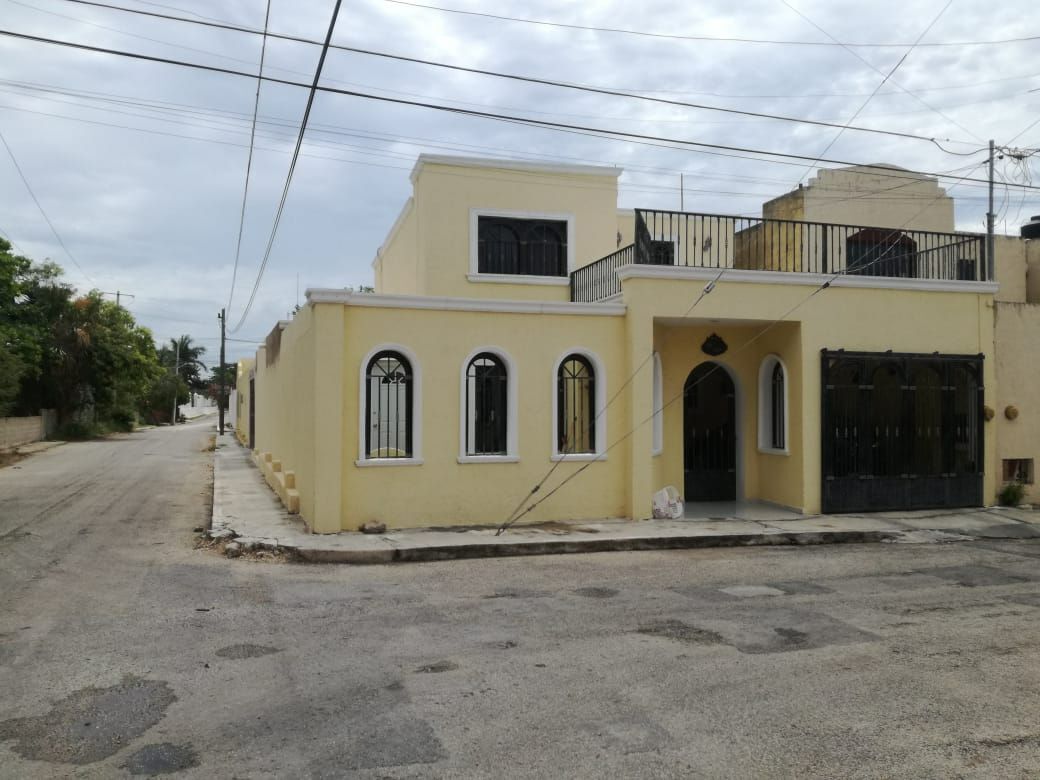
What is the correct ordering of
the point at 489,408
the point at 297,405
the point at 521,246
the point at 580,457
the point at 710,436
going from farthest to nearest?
the point at 521,246
the point at 710,436
the point at 297,405
the point at 580,457
the point at 489,408

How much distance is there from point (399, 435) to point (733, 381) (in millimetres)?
6351

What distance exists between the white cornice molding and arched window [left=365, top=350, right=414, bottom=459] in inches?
148

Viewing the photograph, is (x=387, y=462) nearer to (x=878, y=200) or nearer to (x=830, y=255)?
(x=830, y=255)

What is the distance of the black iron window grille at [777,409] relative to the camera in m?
14.7

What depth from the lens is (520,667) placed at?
5.86m

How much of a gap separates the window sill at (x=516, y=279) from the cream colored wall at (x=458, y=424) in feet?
15.6

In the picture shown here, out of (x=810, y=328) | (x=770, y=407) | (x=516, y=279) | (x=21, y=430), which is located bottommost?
(x=21, y=430)

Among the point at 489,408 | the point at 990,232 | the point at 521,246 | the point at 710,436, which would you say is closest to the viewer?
the point at 489,408

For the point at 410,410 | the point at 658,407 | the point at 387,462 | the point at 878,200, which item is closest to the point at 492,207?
the point at 658,407

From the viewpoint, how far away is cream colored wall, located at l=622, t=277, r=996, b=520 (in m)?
12.9

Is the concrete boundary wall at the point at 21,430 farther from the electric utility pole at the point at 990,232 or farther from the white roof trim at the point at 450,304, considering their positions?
the electric utility pole at the point at 990,232

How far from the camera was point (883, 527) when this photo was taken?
12531 mm

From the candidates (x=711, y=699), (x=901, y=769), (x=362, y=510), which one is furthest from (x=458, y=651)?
(x=362, y=510)

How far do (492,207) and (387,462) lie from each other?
7620 mm
